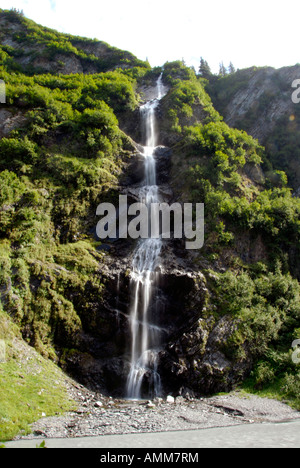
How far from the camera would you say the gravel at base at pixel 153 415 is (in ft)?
33.8

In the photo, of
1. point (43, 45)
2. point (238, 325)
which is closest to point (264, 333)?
point (238, 325)

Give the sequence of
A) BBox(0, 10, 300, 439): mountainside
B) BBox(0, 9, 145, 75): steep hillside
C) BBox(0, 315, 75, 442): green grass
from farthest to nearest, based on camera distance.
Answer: BBox(0, 9, 145, 75): steep hillside
BBox(0, 10, 300, 439): mountainside
BBox(0, 315, 75, 442): green grass

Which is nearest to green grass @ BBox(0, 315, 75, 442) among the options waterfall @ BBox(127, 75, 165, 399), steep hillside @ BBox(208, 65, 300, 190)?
waterfall @ BBox(127, 75, 165, 399)

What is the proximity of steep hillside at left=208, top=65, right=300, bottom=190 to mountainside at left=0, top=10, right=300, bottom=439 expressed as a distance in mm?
4072

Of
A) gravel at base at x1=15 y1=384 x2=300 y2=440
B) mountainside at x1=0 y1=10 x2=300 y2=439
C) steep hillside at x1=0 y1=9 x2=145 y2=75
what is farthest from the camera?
steep hillside at x1=0 y1=9 x2=145 y2=75

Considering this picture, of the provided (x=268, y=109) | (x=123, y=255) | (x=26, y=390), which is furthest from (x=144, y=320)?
(x=268, y=109)

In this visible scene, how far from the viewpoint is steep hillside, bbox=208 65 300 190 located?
120ft

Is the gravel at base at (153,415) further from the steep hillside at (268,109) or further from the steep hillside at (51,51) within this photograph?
the steep hillside at (51,51)

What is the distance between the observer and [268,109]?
138ft

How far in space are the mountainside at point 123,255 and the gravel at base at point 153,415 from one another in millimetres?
1245

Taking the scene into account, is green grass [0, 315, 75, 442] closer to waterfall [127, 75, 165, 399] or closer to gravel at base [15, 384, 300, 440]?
gravel at base [15, 384, 300, 440]

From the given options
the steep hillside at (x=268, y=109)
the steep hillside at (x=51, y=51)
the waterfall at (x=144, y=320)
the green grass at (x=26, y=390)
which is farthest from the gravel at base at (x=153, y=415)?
the steep hillside at (x=51, y=51)

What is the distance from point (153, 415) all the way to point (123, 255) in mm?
11144

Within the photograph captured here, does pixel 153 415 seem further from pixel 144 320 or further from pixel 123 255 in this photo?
pixel 123 255
